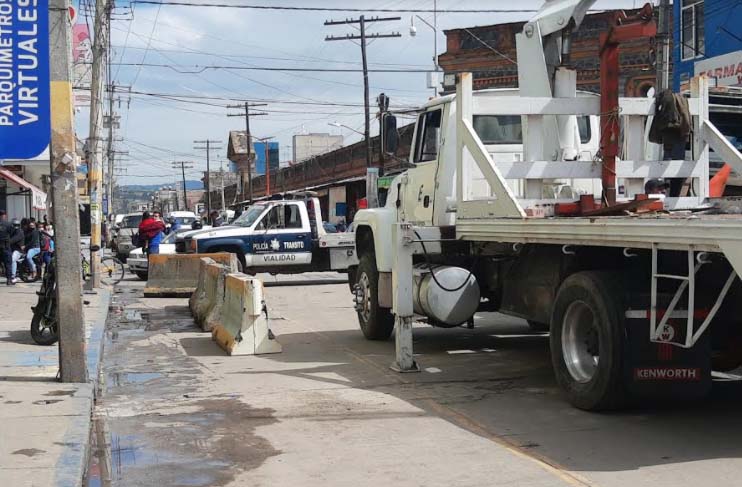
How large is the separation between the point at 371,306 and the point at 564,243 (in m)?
5.10

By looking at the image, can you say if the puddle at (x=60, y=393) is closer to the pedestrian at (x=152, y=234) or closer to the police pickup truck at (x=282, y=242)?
the police pickup truck at (x=282, y=242)

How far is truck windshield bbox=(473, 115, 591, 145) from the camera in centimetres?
1084

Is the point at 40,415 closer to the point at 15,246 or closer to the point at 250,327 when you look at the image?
the point at 250,327

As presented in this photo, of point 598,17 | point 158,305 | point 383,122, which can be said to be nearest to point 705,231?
point 383,122

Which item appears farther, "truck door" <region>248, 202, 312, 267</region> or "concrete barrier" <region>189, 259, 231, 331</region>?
"truck door" <region>248, 202, 312, 267</region>

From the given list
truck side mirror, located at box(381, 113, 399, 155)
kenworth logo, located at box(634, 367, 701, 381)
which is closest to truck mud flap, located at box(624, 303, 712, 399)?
kenworth logo, located at box(634, 367, 701, 381)

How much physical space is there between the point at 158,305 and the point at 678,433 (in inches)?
534

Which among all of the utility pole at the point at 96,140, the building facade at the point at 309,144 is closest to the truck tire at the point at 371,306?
the utility pole at the point at 96,140

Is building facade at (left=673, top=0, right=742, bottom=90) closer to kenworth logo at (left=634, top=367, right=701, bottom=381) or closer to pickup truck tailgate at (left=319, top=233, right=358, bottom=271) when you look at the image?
pickup truck tailgate at (left=319, top=233, right=358, bottom=271)

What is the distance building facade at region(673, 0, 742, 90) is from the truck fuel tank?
48.6 ft

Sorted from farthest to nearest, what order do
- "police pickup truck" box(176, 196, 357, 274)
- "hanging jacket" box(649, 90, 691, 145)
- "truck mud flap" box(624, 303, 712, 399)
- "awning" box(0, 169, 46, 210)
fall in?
1. "awning" box(0, 169, 46, 210)
2. "police pickup truck" box(176, 196, 357, 274)
3. "hanging jacket" box(649, 90, 691, 145)
4. "truck mud flap" box(624, 303, 712, 399)

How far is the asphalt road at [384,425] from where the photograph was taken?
237 inches

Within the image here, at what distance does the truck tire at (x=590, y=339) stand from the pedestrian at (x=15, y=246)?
689 inches

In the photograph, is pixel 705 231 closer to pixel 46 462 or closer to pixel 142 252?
pixel 46 462
